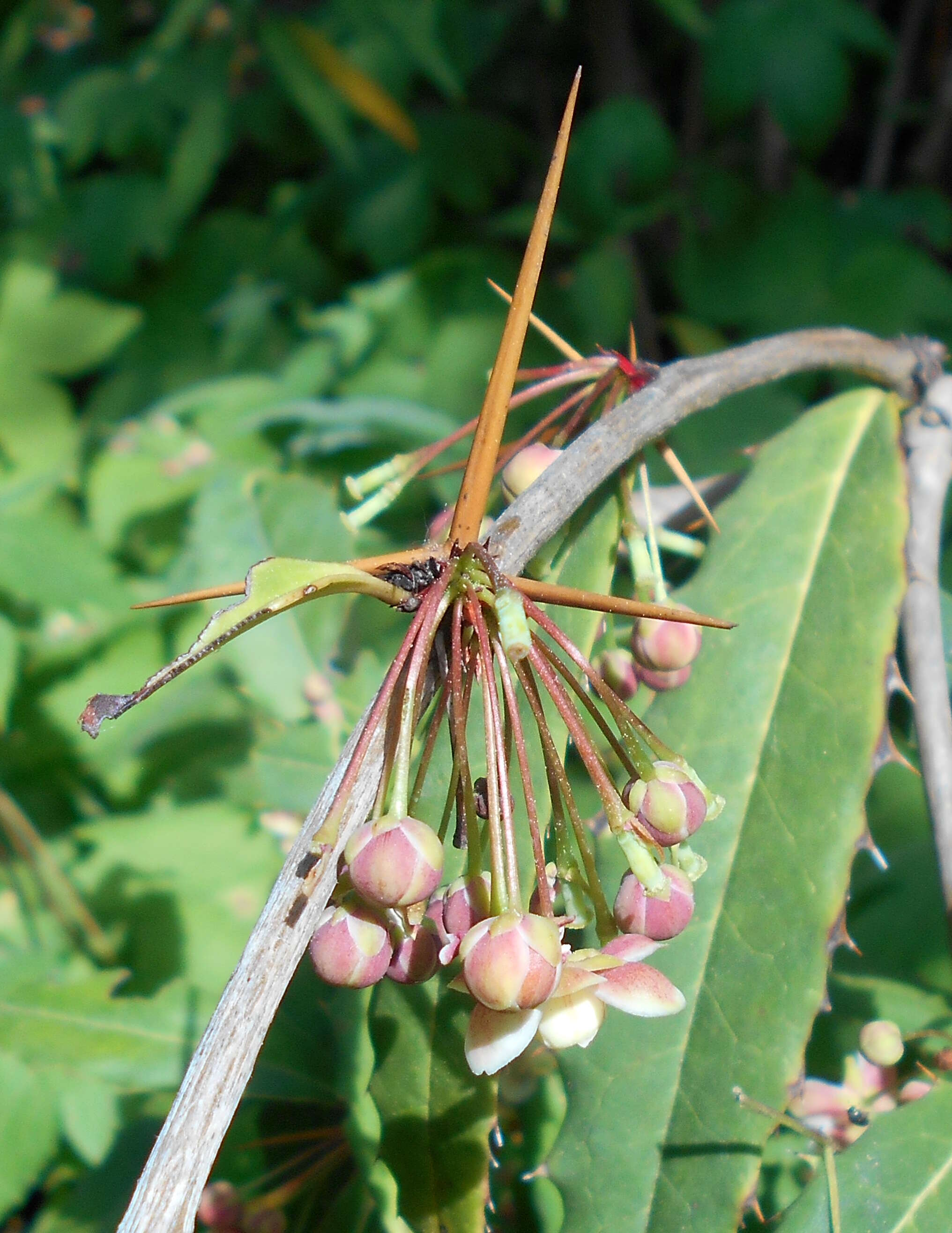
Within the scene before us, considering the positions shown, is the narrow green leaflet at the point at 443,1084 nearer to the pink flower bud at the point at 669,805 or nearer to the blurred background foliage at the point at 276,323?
the pink flower bud at the point at 669,805

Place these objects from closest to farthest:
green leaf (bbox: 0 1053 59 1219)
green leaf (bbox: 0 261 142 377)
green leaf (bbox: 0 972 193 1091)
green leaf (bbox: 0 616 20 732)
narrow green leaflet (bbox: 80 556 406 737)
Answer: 1. narrow green leaflet (bbox: 80 556 406 737)
2. green leaf (bbox: 0 972 193 1091)
3. green leaf (bbox: 0 1053 59 1219)
4. green leaf (bbox: 0 616 20 732)
5. green leaf (bbox: 0 261 142 377)

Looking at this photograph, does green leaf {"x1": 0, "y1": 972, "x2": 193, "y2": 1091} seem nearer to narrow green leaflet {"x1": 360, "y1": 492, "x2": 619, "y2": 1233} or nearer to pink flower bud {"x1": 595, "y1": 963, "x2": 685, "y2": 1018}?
narrow green leaflet {"x1": 360, "y1": 492, "x2": 619, "y2": 1233}

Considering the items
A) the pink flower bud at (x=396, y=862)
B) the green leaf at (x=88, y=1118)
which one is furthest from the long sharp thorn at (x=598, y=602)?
the green leaf at (x=88, y=1118)

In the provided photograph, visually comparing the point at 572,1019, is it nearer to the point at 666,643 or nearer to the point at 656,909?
the point at 656,909

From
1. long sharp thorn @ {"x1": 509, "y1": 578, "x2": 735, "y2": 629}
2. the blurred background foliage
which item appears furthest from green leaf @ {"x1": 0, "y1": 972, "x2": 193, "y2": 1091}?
long sharp thorn @ {"x1": 509, "y1": 578, "x2": 735, "y2": 629}

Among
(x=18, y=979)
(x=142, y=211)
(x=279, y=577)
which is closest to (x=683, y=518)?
(x=279, y=577)

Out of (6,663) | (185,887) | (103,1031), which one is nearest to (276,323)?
(6,663)
